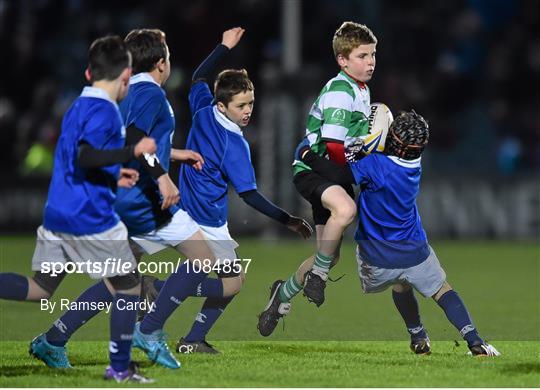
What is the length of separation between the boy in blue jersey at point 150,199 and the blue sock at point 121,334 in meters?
0.59

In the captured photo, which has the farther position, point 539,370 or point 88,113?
point 539,370

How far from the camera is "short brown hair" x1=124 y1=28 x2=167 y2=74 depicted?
7238 mm

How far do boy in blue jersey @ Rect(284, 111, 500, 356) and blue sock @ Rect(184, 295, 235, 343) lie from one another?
3.15ft

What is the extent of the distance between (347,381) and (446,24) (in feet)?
Result: 45.6

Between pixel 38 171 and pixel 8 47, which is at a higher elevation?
pixel 8 47

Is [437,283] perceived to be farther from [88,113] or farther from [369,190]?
[88,113]

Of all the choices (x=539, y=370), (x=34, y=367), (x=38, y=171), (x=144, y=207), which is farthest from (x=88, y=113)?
(x=38, y=171)

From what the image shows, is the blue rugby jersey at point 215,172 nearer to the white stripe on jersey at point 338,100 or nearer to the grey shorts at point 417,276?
the white stripe on jersey at point 338,100

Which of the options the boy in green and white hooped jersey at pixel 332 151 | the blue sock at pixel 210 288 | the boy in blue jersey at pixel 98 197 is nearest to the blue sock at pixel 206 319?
the blue sock at pixel 210 288

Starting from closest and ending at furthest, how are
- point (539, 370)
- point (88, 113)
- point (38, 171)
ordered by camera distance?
1. point (88, 113)
2. point (539, 370)
3. point (38, 171)

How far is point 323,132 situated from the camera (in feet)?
25.7

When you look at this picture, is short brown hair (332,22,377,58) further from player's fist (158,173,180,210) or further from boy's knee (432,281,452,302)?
player's fist (158,173,180,210)

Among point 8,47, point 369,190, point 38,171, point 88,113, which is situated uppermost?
point 88,113

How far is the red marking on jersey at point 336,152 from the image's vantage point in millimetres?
7812
